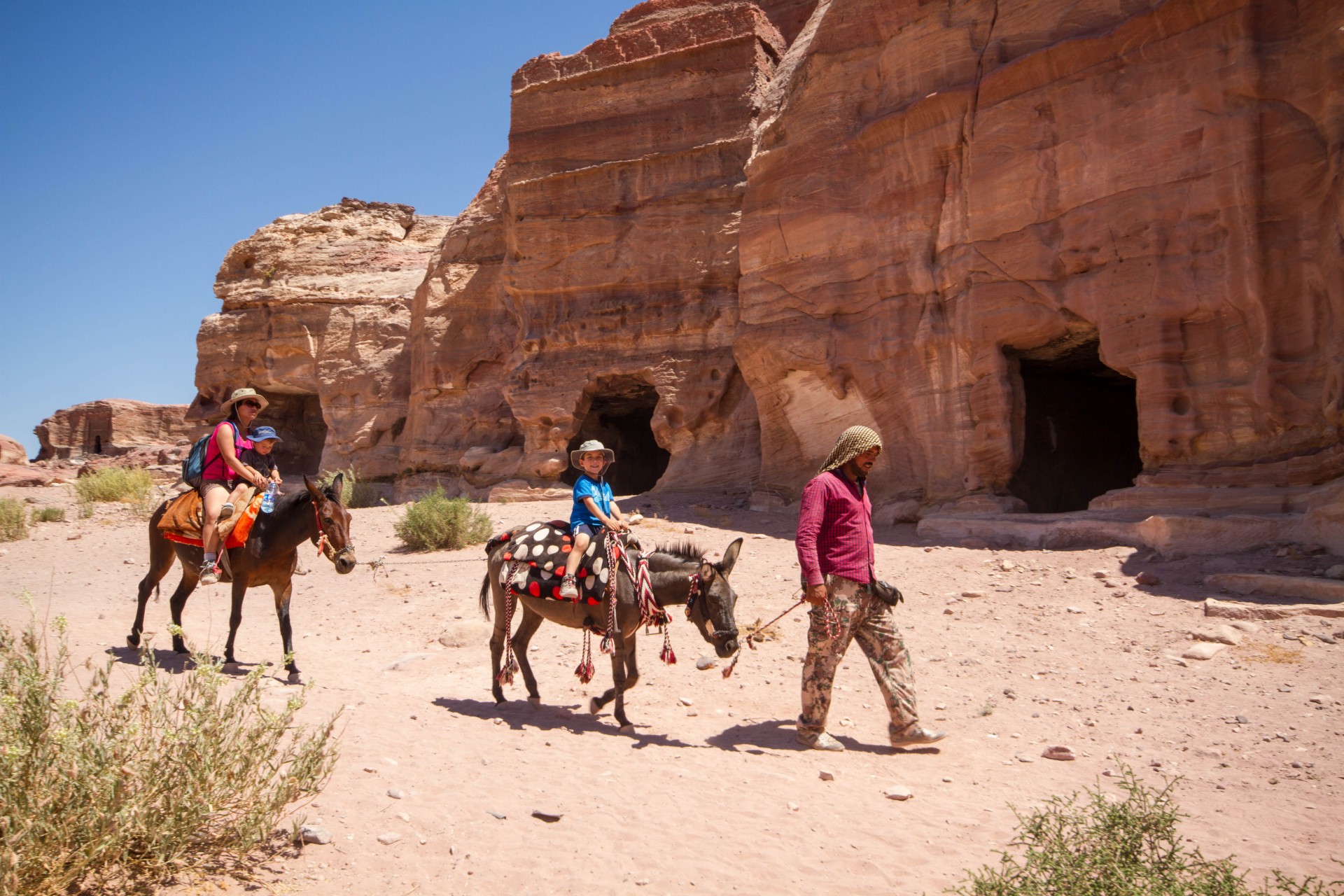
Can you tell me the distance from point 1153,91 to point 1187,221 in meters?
1.63

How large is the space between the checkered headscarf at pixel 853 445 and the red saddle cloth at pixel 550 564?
5.53ft

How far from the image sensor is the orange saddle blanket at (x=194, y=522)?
7.20 metres

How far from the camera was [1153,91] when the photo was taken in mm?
10438

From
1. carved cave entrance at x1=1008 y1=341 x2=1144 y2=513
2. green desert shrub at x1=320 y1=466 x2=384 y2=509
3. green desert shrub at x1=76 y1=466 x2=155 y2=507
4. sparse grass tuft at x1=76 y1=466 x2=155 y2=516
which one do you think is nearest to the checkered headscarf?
carved cave entrance at x1=1008 y1=341 x2=1144 y2=513

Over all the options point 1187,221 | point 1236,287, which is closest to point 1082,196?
point 1187,221

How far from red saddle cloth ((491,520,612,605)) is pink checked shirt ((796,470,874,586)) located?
147cm

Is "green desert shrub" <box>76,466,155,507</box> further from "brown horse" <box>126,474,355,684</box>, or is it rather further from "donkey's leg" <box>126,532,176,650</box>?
"brown horse" <box>126,474,355,684</box>

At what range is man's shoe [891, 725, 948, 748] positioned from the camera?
5.47m

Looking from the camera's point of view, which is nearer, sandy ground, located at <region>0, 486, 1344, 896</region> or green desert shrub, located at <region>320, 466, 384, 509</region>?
sandy ground, located at <region>0, 486, 1344, 896</region>

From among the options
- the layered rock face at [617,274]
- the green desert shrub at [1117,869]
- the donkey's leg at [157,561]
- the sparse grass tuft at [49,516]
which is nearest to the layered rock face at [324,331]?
the layered rock face at [617,274]

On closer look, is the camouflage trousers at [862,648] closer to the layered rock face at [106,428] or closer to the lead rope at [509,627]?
the lead rope at [509,627]

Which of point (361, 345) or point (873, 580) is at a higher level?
point (361, 345)

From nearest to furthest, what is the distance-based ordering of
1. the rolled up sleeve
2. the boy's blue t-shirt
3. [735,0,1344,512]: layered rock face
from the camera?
the rolled up sleeve < the boy's blue t-shirt < [735,0,1344,512]: layered rock face

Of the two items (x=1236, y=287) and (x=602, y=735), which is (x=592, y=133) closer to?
(x=1236, y=287)
